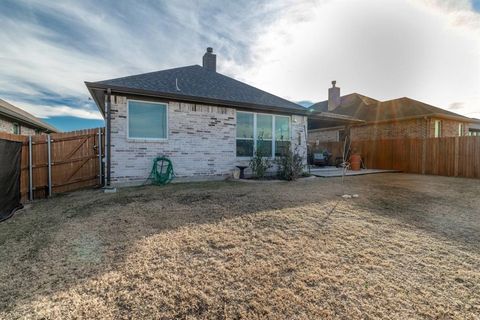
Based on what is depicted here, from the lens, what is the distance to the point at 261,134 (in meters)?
8.84

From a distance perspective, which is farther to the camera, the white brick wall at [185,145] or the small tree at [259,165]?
the small tree at [259,165]

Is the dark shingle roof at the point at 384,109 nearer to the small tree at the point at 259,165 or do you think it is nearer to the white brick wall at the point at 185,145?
the small tree at the point at 259,165

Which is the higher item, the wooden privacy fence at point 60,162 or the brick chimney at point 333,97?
the brick chimney at point 333,97

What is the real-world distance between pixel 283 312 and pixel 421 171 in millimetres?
13193

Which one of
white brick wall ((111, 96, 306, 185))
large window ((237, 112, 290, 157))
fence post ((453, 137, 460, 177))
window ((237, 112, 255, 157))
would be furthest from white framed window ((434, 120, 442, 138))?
white brick wall ((111, 96, 306, 185))

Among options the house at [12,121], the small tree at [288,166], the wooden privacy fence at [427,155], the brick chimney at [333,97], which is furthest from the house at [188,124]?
the brick chimney at [333,97]

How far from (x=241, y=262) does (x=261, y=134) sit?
22.6ft

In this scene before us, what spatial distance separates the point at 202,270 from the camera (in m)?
2.24

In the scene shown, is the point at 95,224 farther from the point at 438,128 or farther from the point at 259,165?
the point at 438,128

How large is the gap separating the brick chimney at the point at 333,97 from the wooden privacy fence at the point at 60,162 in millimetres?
18279

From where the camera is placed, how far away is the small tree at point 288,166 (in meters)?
8.02

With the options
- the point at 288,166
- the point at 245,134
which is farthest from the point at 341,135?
the point at 245,134

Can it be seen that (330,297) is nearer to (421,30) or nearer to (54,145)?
(54,145)

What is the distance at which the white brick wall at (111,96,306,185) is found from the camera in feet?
21.8
